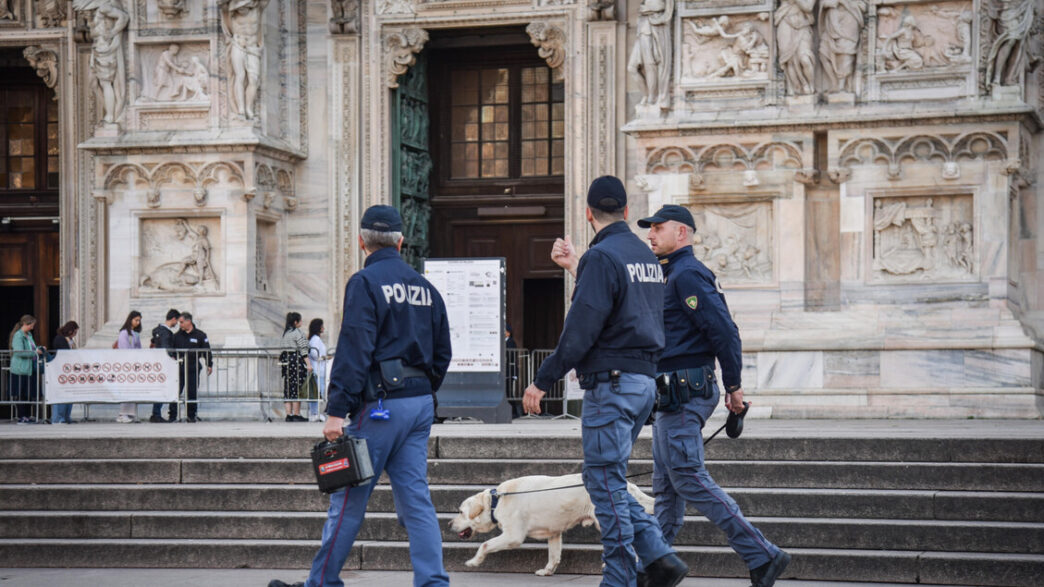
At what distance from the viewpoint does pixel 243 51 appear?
21.3m

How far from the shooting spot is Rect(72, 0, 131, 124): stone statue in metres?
21.7

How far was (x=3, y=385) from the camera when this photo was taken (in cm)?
2025

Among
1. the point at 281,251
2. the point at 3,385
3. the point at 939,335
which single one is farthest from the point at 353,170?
the point at 939,335

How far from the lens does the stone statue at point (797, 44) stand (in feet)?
62.4

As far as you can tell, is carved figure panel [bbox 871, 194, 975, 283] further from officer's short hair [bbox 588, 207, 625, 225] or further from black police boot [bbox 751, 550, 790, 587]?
officer's short hair [bbox 588, 207, 625, 225]

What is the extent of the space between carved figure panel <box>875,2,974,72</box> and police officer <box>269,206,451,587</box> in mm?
12285

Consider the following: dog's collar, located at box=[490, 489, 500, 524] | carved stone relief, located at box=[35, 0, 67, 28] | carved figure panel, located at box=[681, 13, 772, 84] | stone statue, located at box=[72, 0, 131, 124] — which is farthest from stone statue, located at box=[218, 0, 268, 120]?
dog's collar, located at box=[490, 489, 500, 524]

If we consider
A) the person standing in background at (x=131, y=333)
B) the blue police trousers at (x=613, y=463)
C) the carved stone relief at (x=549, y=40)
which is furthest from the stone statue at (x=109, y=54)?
the blue police trousers at (x=613, y=463)

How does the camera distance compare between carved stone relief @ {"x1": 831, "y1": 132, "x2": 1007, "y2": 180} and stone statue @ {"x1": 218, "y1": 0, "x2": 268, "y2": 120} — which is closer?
carved stone relief @ {"x1": 831, "y1": 132, "x2": 1007, "y2": 180}

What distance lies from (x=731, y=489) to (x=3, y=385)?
13.0 meters

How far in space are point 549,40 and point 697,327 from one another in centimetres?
1410

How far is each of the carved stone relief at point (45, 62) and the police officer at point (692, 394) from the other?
17160mm

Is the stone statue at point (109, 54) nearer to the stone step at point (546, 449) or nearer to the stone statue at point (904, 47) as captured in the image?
the stone step at point (546, 449)

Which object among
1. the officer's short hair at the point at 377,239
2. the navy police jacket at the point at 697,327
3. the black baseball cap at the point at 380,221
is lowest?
the navy police jacket at the point at 697,327
